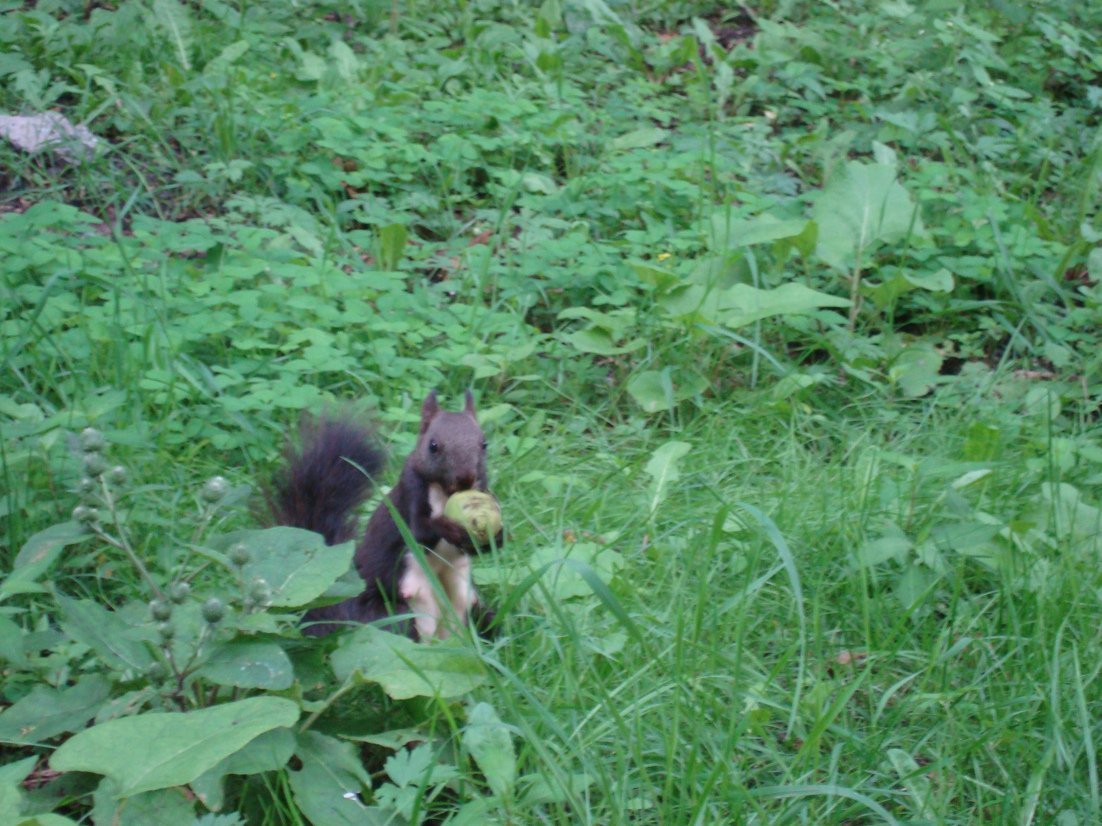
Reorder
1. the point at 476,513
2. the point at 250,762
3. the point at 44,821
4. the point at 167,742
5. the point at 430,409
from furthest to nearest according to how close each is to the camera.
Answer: the point at 430,409 < the point at 476,513 < the point at 250,762 < the point at 167,742 < the point at 44,821

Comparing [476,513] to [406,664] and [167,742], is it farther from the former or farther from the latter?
[167,742]

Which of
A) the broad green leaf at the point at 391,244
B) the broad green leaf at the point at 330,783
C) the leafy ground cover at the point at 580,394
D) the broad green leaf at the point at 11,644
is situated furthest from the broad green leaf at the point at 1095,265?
the broad green leaf at the point at 11,644

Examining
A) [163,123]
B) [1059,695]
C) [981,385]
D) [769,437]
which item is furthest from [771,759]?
[163,123]

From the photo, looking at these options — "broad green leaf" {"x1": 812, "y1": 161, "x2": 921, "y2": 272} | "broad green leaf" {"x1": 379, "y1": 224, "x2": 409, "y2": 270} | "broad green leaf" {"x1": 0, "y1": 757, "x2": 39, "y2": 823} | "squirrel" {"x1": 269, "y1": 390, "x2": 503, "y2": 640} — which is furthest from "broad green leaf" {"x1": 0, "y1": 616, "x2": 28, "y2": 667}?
"broad green leaf" {"x1": 812, "y1": 161, "x2": 921, "y2": 272}

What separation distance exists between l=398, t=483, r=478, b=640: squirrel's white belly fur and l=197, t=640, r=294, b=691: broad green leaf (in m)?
0.52

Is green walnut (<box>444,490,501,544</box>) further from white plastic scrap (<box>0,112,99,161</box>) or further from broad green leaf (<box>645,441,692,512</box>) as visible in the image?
white plastic scrap (<box>0,112,99,161</box>)

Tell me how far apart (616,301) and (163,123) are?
1974 mm

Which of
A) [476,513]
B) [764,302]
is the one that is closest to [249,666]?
[476,513]

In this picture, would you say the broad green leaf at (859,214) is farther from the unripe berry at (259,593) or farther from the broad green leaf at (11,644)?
the broad green leaf at (11,644)

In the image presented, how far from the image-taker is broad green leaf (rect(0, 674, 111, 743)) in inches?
80.7

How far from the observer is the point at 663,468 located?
3184 mm

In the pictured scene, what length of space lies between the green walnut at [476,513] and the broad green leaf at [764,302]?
4.81 feet

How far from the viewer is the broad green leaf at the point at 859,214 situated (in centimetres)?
408

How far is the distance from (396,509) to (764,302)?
160cm
